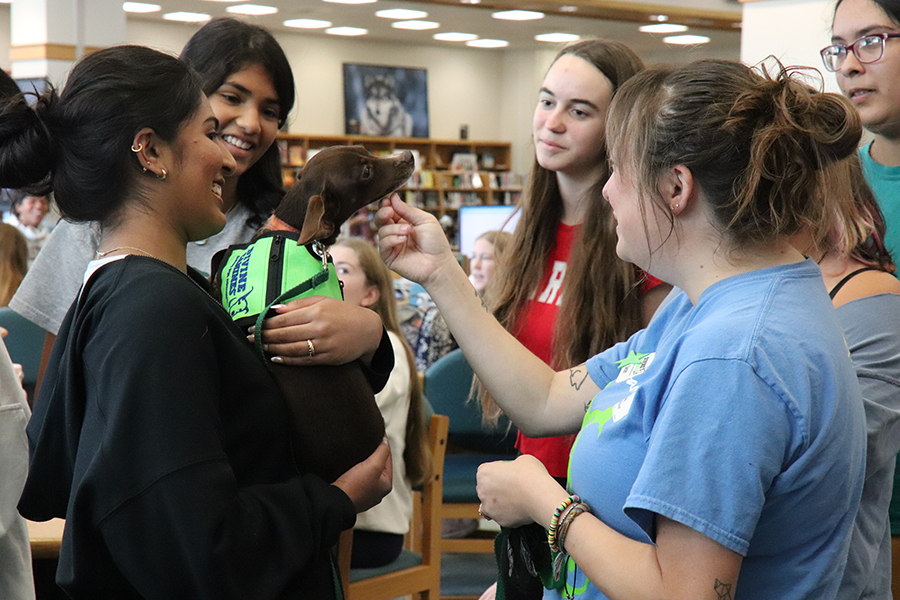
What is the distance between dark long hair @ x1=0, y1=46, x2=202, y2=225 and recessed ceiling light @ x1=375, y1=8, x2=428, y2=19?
30.8 feet

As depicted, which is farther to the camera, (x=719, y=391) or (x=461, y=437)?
(x=461, y=437)

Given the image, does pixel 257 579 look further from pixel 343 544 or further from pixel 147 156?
pixel 343 544

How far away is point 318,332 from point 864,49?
1.39 meters

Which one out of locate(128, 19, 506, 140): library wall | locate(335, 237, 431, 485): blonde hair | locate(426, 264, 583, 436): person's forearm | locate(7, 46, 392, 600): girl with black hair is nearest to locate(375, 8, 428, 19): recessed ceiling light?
locate(128, 19, 506, 140): library wall

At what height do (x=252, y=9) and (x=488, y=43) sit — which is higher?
(x=252, y=9)

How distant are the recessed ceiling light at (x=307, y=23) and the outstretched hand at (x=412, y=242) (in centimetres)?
1025

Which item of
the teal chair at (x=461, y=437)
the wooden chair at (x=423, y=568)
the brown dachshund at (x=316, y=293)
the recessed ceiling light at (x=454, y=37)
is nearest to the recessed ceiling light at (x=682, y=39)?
the recessed ceiling light at (x=454, y=37)

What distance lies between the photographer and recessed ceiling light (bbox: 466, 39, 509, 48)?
1301 cm

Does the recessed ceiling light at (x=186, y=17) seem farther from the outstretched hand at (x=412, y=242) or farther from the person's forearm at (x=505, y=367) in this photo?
the person's forearm at (x=505, y=367)

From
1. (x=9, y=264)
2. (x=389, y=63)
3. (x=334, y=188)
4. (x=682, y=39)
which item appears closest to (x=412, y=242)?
(x=334, y=188)

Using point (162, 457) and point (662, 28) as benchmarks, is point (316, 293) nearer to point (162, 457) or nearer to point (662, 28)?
point (162, 457)

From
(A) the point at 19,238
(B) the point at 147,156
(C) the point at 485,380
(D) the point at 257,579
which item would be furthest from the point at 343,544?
(A) the point at 19,238

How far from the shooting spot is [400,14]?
1057cm

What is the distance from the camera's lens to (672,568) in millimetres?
969
